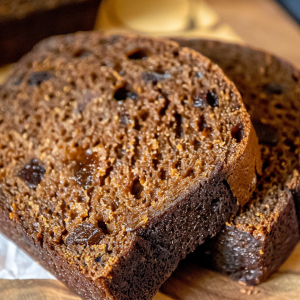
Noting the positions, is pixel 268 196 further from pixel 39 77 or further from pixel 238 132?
pixel 39 77

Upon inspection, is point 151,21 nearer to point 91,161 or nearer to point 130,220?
point 91,161

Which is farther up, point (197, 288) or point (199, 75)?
point (199, 75)

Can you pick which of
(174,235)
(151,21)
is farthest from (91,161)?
(151,21)

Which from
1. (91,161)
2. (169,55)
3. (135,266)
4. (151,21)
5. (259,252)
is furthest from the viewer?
(151,21)

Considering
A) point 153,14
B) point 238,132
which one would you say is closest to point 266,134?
point 238,132

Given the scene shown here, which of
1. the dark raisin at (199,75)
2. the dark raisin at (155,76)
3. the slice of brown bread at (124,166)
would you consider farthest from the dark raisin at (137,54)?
the dark raisin at (199,75)

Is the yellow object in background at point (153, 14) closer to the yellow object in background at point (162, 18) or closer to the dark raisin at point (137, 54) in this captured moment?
the yellow object in background at point (162, 18)
